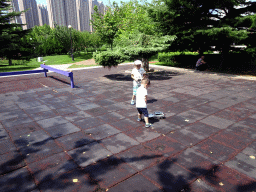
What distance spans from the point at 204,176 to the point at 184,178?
367 millimetres

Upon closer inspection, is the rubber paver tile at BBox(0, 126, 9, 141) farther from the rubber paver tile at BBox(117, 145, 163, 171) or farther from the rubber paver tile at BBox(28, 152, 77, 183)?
the rubber paver tile at BBox(117, 145, 163, 171)

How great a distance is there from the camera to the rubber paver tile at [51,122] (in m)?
5.49

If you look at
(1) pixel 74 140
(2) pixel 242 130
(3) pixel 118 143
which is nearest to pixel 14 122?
(1) pixel 74 140

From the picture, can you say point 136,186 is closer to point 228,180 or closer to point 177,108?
point 228,180

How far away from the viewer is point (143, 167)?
3.57 meters

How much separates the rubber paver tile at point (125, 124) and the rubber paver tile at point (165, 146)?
0.93 metres

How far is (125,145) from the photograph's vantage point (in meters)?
4.35

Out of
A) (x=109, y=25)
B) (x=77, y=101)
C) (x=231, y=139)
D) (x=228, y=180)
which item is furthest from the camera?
(x=109, y=25)

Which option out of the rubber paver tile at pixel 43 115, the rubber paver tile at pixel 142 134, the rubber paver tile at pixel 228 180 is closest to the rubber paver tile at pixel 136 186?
the rubber paver tile at pixel 228 180

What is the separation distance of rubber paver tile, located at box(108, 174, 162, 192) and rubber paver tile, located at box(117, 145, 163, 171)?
30cm

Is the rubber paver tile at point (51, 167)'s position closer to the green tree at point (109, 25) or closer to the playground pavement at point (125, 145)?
the playground pavement at point (125, 145)

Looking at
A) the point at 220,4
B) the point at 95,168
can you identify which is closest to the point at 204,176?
the point at 95,168

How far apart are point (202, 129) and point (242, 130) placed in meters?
1.03

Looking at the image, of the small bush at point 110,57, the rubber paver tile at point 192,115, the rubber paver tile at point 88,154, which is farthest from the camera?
the small bush at point 110,57
